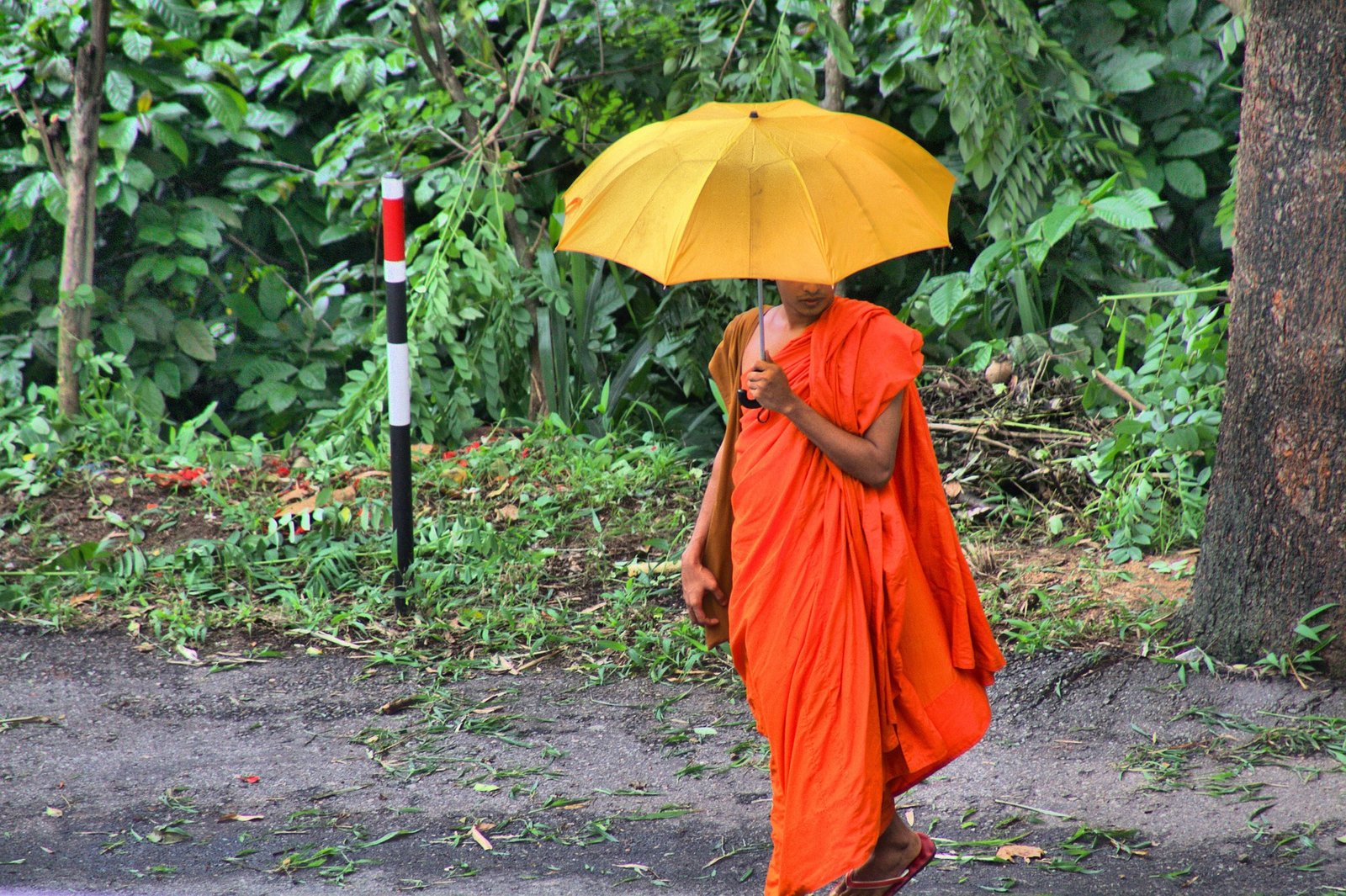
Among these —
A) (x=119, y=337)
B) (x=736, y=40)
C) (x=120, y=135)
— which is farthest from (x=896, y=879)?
(x=120, y=135)

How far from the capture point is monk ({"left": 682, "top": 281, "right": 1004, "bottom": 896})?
2.56 meters

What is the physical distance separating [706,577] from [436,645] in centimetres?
172

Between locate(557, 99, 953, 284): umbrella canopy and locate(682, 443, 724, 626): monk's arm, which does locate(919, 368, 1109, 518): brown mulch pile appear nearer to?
locate(682, 443, 724, 626): monk's arm

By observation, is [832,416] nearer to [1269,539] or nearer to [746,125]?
[746,125]

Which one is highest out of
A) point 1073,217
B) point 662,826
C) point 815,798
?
point 1073,217

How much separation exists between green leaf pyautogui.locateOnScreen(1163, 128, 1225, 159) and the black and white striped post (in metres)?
3.59

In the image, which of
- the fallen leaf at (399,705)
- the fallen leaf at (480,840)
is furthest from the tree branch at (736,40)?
the fallen leaf at (480,840)

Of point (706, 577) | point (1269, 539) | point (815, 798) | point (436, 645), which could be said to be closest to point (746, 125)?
point (706, 577)

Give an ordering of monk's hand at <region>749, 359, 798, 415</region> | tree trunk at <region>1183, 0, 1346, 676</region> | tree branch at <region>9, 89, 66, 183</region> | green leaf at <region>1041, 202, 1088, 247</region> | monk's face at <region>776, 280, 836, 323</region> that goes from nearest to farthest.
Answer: monk's hand at <region>749, 359, 798, 415</region> → monk's face at <region>776, 280, 836, 323</region> → tree trunk at <region>1183, 0, 1346, 676</region> → green leaf at <region>1041, 202, 1088, 247</region> → tree branch at <region>9, 89, 66, 183</region>

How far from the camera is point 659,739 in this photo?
150 inches

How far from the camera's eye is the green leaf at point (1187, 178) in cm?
Answer: 588

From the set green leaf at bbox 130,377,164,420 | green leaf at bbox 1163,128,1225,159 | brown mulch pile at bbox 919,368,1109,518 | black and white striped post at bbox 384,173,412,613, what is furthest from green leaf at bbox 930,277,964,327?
green leaf at bbox 130,377,164,420

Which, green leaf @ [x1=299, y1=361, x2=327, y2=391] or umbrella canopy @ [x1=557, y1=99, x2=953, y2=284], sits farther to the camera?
green leaf @ [x1=299, y1=361, x2=327, y2=391]

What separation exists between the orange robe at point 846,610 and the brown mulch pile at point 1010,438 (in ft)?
7.64
